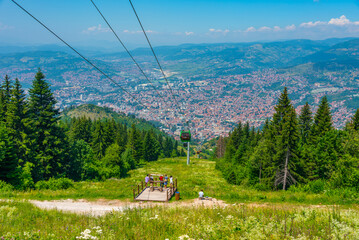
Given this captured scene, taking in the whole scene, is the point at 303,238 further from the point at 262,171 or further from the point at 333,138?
the point at 333,138

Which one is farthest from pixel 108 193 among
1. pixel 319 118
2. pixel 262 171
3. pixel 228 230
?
pixel 319 118

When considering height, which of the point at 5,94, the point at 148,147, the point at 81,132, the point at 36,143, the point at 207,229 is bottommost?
the point at 148,147

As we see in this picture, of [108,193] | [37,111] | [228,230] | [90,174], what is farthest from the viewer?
[90,174]

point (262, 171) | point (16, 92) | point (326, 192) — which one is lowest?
point (262, 171)

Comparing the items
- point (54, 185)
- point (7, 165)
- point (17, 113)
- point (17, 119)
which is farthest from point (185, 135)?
point (7, 165)

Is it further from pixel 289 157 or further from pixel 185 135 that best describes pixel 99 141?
pixel 289 157

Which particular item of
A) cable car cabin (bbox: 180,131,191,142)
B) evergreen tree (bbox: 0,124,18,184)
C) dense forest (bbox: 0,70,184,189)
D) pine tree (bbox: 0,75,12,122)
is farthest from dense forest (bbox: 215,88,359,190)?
pine tree (bbox: 0,75,12,122)

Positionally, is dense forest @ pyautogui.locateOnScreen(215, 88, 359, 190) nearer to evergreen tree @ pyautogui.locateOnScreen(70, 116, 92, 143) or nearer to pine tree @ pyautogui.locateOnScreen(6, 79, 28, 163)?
pine tree @ pyautogui.locateOnScreen(6, 79, 28, 163)
